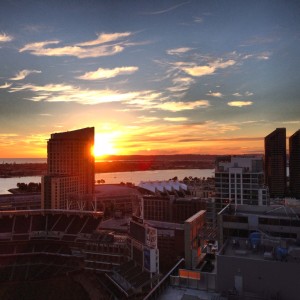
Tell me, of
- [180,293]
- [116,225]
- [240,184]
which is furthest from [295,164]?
[180,293]

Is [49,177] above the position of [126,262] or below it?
above

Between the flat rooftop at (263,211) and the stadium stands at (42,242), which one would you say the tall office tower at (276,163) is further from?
the flat rooftop at (263,211)

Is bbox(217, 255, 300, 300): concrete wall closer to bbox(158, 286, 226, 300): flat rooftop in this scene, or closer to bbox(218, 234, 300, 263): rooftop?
bbox(218, 234, 300, 263): rooftop

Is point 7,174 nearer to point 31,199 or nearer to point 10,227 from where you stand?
point 31,199

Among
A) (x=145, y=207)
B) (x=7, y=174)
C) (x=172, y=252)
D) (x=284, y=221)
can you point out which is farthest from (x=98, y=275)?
(x=7, y=174)

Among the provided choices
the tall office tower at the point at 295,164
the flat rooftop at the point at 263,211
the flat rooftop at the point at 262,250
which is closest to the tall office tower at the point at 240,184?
the flat rooftop at the point at 263,211

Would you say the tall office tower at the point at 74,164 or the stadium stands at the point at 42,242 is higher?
the tall office tower at the point at 74,164
